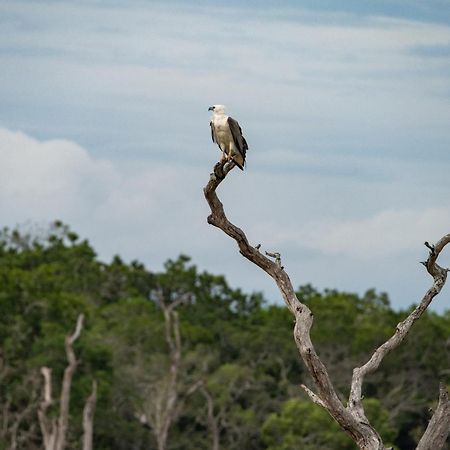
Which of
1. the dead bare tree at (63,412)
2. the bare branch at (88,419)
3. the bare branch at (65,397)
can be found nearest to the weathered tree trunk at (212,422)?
the dead bare tree at (63,412)

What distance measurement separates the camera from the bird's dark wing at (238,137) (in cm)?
1315

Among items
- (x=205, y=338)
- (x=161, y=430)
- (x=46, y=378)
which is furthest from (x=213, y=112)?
(x=205, y=338)

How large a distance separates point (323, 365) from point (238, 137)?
9.52ft

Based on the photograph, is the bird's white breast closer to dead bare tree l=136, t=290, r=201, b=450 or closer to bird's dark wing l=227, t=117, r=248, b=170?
bird's dark wing l=227, t=117, r=248, b=170

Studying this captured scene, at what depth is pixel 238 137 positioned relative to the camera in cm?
1323

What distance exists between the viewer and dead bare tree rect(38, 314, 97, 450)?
3791 centimetres

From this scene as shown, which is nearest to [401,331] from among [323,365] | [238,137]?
[323,365]

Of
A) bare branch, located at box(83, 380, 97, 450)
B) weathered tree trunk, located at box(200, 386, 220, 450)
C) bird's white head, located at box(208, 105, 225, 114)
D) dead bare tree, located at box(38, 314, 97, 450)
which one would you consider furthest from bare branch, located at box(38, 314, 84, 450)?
bird's white head, located at box(208, 105, 225, 114)

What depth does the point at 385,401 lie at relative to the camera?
44.9 metres

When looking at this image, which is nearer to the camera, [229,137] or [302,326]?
[302,326]

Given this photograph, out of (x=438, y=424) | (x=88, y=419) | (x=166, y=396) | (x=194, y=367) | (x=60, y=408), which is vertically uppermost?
(x=194, y=367)

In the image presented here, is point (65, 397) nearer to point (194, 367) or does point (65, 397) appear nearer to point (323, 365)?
point (194, 367)

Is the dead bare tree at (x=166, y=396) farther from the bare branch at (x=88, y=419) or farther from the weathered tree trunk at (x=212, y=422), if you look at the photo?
the bare branch at (x=88, y=419)

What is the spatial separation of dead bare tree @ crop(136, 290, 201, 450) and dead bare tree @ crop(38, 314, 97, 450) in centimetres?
271
